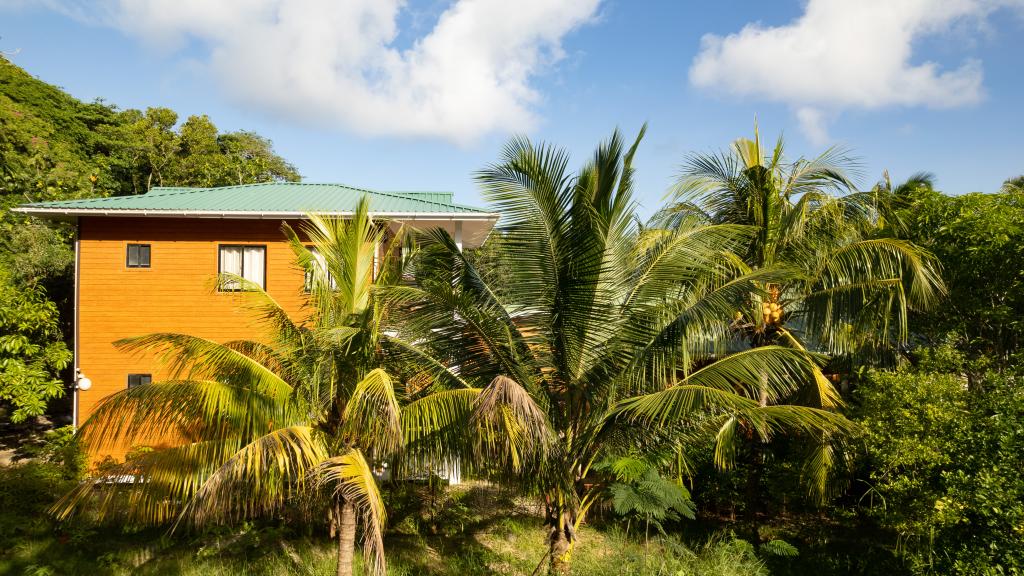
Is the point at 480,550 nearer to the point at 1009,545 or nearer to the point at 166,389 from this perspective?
the point at 166,389

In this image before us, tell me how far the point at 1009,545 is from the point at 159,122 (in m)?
33.7

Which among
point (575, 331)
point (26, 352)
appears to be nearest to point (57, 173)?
point (26, 352)

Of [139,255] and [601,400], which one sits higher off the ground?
[139,255]

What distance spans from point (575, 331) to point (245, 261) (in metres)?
8.77

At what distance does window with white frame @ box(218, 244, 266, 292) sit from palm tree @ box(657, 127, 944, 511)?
8331 millimetres

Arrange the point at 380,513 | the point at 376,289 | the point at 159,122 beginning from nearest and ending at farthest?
the point at 380,513
the point at 376,289
the point at 159,122

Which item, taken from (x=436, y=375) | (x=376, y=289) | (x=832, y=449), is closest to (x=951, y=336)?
(x=832, y=449)

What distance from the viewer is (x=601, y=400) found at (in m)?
7.33

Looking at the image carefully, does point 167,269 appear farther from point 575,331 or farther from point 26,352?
point 575,331

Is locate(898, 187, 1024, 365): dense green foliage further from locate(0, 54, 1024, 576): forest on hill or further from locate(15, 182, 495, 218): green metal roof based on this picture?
locate(15, 182, 495, 218): green metal roof

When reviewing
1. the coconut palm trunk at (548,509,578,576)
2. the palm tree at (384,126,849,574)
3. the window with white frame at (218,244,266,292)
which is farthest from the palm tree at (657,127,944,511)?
the window with white frame at (218,244,266,292)

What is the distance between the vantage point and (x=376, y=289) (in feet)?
22.6

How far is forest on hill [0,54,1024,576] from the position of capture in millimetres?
6363

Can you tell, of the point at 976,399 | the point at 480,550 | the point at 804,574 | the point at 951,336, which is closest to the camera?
the point at 976,399
